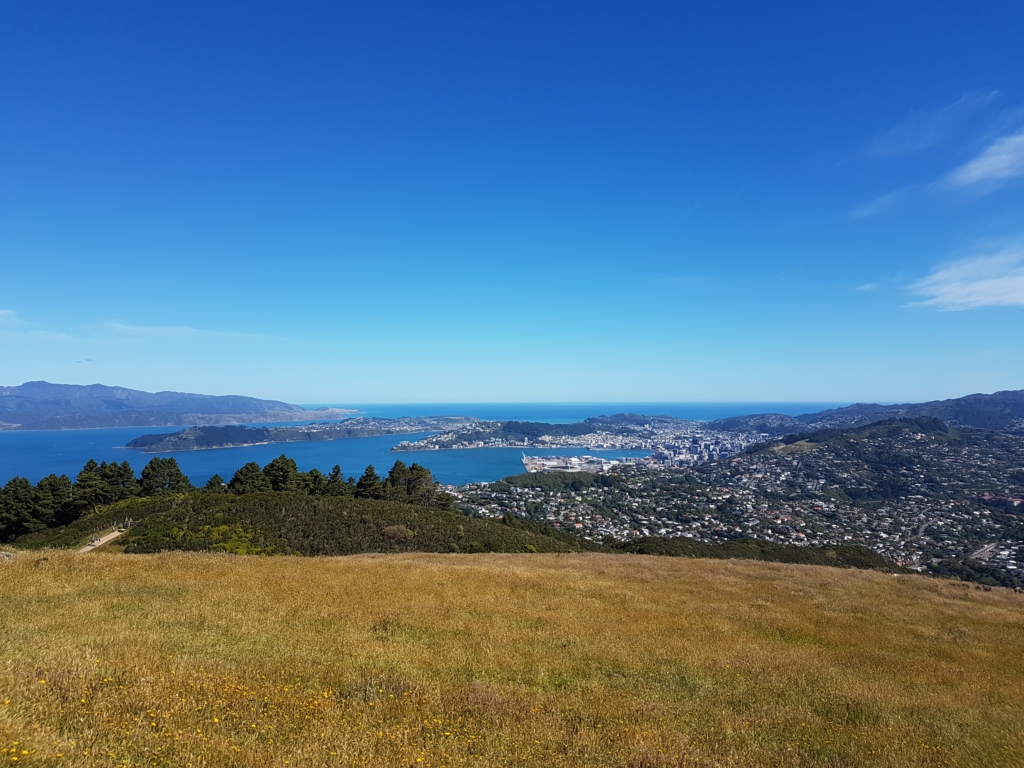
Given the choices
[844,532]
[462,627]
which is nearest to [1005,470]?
[844,532]

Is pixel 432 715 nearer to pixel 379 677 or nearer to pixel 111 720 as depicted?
pixel 379 677

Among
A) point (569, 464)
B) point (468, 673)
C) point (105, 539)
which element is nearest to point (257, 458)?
point (569, 464)

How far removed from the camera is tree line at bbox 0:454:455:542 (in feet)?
114

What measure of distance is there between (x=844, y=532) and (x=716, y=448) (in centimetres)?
11718

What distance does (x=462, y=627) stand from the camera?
11484 mm

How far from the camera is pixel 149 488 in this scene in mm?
43688

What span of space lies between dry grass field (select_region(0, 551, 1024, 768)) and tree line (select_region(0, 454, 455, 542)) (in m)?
27.5

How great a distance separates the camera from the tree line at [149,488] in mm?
34656

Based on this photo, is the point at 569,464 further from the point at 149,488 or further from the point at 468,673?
the point at 468,673

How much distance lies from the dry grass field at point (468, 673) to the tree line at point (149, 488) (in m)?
27.5

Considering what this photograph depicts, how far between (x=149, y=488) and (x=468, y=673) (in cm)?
4770

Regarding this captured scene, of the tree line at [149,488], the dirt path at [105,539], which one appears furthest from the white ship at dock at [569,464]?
the dirt path at [105,539]

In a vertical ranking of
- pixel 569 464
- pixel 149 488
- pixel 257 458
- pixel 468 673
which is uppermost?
pixel 468 673

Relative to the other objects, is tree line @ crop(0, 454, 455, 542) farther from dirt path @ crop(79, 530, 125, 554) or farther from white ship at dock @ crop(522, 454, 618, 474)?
white ship at dock @ crop(522, 454, 618, 474)
